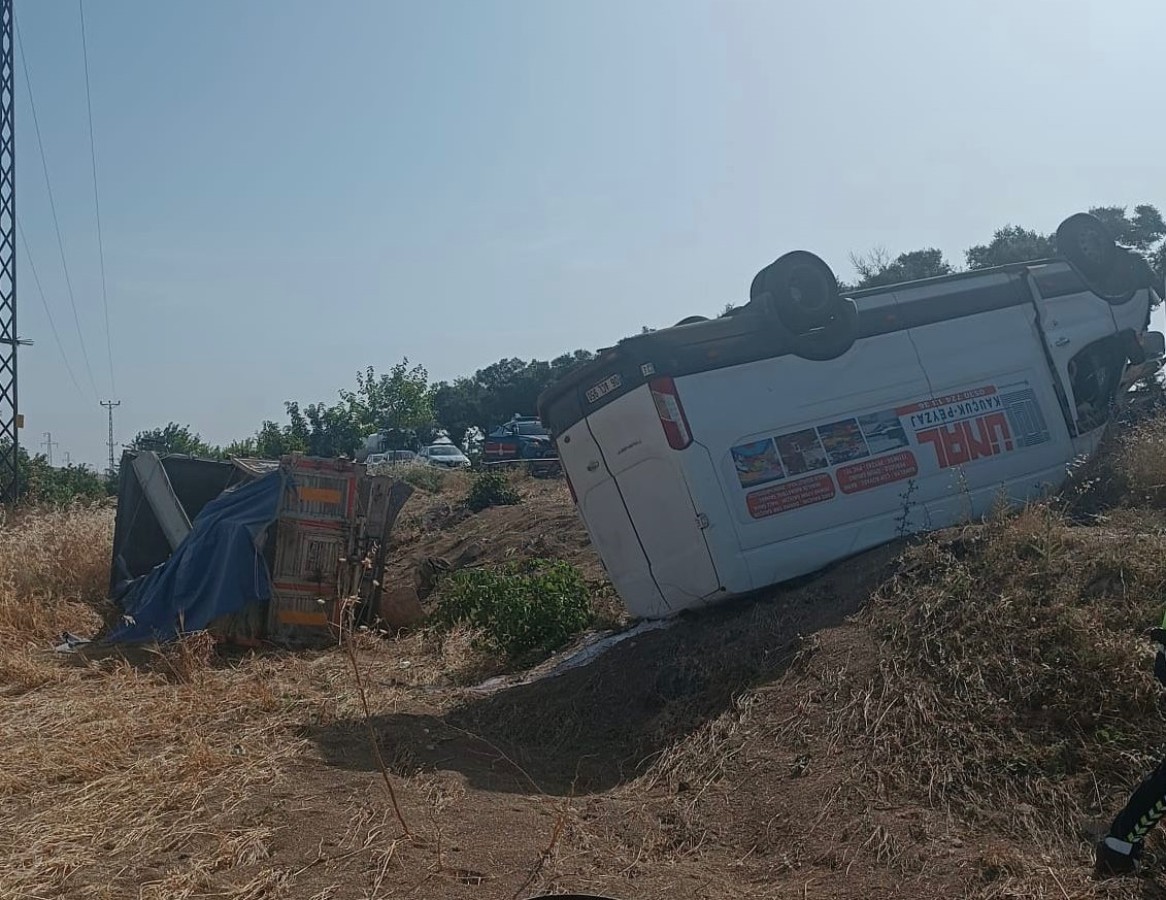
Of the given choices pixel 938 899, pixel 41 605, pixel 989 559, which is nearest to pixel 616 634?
pixel 989 559

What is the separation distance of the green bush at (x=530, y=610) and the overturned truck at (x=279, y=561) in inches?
47.7

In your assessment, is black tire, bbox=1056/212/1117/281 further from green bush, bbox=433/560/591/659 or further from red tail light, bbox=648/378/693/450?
green bush, bbox=433/560/591/659

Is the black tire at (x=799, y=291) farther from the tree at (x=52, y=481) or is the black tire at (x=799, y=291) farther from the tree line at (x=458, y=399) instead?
the tree at (x=52, y=481)

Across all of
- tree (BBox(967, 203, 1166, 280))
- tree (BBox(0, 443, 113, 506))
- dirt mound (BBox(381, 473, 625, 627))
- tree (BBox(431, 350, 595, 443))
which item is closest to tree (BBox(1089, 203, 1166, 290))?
tree (BBox(967, 203, 1166, 280))

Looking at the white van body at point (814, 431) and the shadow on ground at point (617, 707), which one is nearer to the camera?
the shadow on ground at point (617, 707)

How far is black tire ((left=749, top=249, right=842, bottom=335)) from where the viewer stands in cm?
760

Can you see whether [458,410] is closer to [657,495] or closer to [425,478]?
[425,478]

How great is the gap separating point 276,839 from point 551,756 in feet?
6.56

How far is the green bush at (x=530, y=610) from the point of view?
368 inches

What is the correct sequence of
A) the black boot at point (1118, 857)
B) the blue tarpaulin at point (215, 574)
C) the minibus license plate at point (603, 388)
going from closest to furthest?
1. the black boot at point (1118, 857)
2. the minibus license plate at point (603, 388)
3. the blue tarpaulin at point (215, 574)

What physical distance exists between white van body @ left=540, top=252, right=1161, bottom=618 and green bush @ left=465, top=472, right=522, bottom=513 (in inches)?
442

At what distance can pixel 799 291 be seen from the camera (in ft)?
25.1

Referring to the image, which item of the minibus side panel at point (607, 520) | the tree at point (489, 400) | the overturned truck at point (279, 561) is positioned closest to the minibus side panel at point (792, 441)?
the minibus side panel at point (607, 520)

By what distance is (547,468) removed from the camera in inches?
1066
